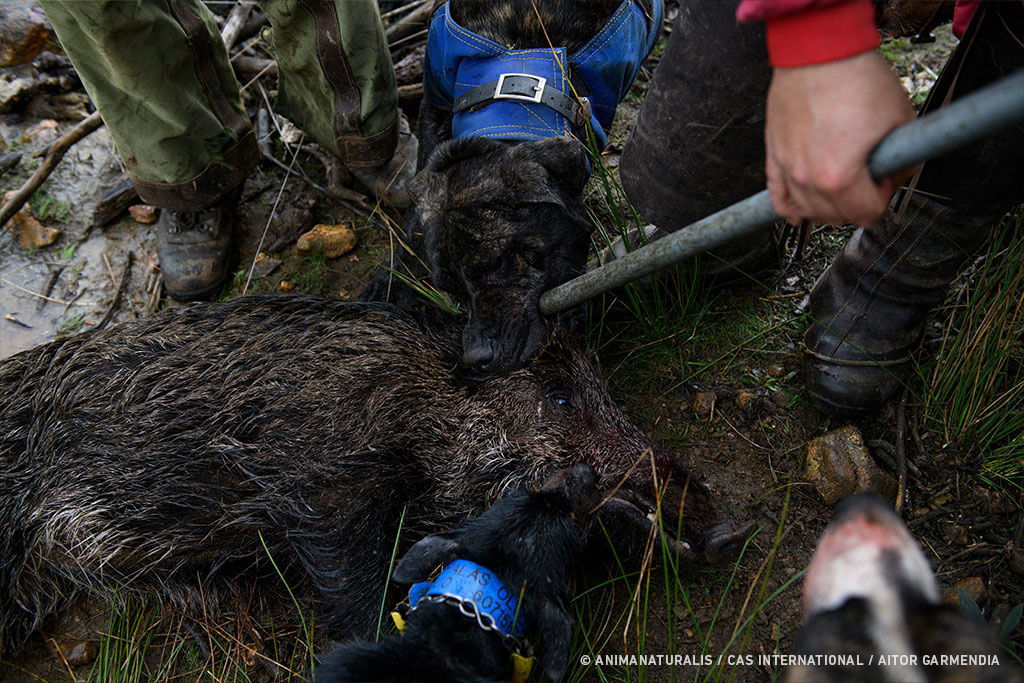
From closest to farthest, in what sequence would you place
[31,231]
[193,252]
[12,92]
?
1. [193,252]
2. [31,231]
3. [12,92]

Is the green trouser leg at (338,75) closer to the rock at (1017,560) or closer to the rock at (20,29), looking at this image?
the rock at (20,29)

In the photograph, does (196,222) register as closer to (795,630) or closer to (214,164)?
(214,164)

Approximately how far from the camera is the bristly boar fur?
2.47m

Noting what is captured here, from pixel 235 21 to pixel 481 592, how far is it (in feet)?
13.7

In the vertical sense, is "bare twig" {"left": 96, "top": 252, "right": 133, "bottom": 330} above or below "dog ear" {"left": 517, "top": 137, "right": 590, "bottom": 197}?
below

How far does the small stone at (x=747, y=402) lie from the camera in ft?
8.99

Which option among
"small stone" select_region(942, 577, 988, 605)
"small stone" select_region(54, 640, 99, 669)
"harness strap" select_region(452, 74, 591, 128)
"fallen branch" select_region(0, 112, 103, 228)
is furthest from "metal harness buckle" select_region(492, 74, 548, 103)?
"small stone" select_region(54, 640, 99, 669)

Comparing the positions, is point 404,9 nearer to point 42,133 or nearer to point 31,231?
point 42,133

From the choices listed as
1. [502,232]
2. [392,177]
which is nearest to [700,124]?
[502,232]

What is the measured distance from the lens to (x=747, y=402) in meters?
2.74

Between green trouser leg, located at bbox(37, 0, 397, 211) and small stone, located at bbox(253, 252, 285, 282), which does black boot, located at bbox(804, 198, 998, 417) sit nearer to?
green trouser leg, located at bbox(37, 0, 397, 211)

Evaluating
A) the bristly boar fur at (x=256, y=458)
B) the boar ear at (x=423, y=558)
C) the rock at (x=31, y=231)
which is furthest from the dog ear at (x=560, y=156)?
the rock at (x=31, y=231)

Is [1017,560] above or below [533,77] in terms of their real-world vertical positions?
below

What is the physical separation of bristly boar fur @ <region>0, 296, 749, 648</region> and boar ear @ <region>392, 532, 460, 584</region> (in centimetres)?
39
